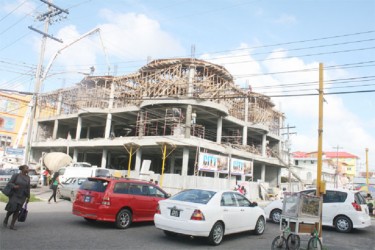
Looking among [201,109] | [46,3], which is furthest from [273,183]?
[46,3]

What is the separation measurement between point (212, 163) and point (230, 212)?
22.2 meters

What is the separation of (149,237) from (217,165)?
921 inches

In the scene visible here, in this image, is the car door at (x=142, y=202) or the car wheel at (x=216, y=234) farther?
the car door at (x=142, y=202)

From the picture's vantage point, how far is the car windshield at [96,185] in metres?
10.6

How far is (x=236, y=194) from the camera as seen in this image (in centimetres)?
1041

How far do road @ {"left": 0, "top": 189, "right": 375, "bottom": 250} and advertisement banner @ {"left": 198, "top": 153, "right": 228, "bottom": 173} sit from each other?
59.7 ft

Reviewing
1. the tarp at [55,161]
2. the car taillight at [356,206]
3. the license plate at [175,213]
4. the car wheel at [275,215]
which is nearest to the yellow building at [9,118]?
the tarp at [55,161]

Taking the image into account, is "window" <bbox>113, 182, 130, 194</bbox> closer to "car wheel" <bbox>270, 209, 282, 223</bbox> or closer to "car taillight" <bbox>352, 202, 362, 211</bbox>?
"car wheel" <bbox>270, 209, 282, 223</bbox>

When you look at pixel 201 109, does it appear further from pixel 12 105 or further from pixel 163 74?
pixel 12 105

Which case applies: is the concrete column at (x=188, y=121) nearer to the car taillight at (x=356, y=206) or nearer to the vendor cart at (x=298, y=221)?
the car taillight at (x=356, y=206)

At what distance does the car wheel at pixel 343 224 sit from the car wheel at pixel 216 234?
20.7 ft

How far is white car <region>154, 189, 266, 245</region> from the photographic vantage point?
8469 millimetres

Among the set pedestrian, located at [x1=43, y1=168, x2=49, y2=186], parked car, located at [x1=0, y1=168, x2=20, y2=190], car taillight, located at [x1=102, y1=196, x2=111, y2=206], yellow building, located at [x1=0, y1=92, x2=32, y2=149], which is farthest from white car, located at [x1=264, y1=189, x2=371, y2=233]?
yellow building, located at [x1=0, y1=92, x2=32, y2=149]

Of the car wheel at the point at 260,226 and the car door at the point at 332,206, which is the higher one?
the car door at the point at 332,206
